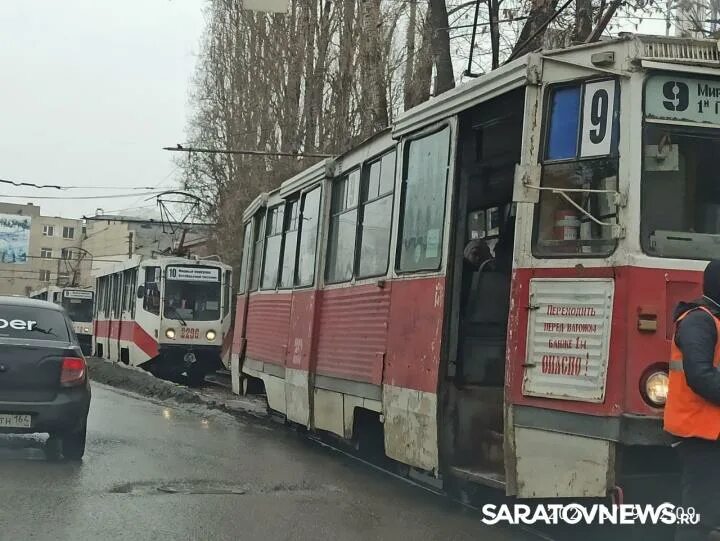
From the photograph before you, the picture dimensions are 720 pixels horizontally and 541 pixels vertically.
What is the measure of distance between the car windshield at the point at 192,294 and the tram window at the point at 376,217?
13.8 meters

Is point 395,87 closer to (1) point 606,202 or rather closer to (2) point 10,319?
(2) point 10,319

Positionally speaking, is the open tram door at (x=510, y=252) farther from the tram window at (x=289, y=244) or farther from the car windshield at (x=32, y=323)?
the car windshield at (x=32, y=323)

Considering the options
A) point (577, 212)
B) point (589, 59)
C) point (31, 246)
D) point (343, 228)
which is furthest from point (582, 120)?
point (31, 246)

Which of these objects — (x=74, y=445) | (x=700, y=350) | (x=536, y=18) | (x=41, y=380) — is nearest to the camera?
(x=700, y=350)

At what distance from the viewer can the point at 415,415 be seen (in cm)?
741

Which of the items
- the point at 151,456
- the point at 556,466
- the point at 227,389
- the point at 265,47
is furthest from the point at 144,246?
the point at 556,466

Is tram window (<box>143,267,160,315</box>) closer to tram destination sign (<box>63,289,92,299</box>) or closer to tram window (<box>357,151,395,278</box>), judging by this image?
tram window (<box>357,151,395,278</box>)

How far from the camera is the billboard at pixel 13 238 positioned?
8425 centimetres

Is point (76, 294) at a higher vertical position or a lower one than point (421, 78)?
lower

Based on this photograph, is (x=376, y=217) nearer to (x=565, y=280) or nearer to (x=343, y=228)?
(x=343, y=228)

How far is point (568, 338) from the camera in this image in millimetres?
5879

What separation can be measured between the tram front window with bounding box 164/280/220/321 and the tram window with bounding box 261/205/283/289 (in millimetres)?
9710

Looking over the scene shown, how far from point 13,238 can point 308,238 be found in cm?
7967

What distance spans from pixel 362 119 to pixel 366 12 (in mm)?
3242
